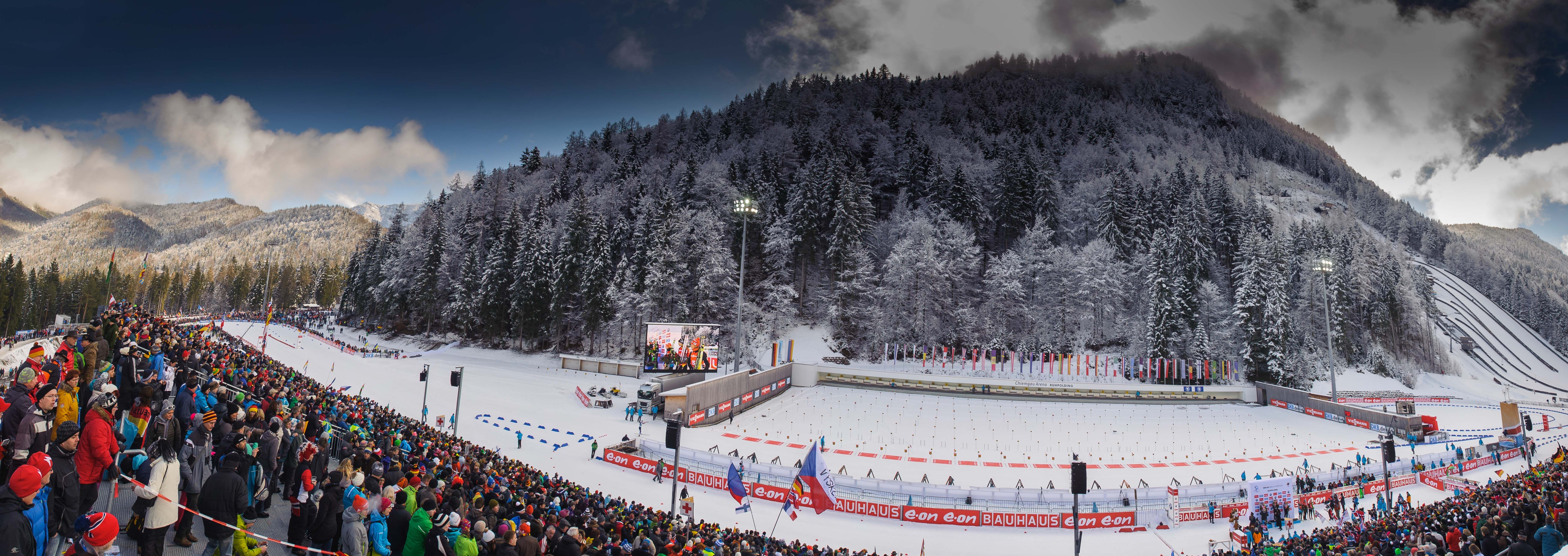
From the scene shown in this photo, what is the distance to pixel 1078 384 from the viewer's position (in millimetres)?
45094

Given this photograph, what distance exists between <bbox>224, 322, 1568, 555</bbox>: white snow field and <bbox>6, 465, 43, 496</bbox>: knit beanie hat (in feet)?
47.7

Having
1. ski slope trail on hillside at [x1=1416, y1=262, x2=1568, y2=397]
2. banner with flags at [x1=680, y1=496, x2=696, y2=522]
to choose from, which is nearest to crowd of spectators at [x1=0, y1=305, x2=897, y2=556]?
banner with flags at [x1=680, y1=496, x2=696, y2=522]

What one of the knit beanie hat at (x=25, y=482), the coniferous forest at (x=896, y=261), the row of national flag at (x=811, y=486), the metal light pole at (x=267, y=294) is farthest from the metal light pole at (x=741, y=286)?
the metal light pole at (x=267, y=294)

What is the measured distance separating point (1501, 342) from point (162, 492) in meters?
125

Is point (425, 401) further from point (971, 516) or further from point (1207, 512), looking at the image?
point (1207, 512)

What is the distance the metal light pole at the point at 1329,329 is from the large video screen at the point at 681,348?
1465 inches

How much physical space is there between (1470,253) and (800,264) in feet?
454

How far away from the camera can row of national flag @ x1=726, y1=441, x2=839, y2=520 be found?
15.0 m

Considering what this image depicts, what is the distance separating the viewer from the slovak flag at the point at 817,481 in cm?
1497

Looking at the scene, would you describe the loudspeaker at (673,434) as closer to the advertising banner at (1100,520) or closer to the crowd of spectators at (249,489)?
the crowd of spectators at (249,489)

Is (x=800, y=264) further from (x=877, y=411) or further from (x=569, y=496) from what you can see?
(x=569, y=496)

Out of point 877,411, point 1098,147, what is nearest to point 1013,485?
point 877,411

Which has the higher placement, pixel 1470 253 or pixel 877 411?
pixel 1470 253

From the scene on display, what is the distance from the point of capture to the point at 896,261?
50531 mm
